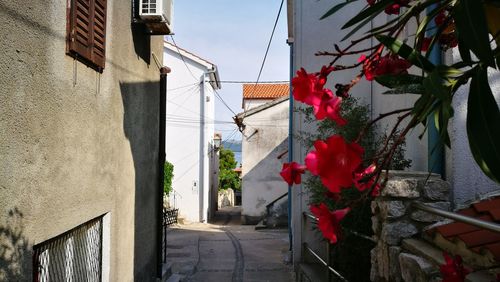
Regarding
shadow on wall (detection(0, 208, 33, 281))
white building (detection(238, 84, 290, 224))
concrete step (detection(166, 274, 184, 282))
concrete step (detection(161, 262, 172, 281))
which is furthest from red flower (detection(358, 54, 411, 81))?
white building (detection(238, 84, 290, 224))

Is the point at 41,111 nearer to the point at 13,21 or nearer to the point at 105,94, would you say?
the point at 13,21

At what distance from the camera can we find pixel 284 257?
10523 millimetres

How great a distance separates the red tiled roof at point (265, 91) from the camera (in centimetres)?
2824

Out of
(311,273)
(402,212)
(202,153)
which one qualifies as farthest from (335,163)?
(202,153)

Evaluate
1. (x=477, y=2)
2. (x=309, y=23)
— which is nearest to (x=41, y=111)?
(x=477, y=2)

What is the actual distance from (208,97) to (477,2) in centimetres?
2315

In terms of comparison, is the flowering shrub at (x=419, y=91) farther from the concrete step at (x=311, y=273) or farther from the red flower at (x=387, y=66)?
the concrete step at (x=311, y=273)

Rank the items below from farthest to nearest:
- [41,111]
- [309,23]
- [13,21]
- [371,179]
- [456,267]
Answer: [309,23]
[41,111]
[13,21]
[456,267]
[371,179]

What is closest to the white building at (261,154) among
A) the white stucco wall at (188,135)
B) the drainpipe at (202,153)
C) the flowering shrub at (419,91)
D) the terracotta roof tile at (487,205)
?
the drainpipe at (202,153)

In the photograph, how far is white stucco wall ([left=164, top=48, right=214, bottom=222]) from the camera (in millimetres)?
22031

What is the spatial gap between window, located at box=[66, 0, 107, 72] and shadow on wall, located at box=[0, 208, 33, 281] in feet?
4.81

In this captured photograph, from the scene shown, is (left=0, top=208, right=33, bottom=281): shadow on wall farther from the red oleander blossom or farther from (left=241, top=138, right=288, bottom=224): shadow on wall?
(left=241, top=138, right=288, bottom=224): shadow on wall

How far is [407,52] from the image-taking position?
4.40ft

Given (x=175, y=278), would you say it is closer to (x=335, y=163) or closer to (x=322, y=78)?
(x=322, y=78)
